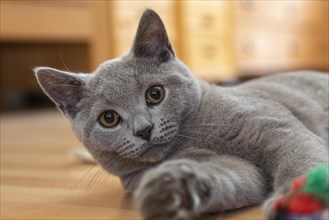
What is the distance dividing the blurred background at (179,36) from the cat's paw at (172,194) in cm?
181

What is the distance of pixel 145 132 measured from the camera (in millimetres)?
1057

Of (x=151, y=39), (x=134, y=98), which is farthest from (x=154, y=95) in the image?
(x=151, y=39)

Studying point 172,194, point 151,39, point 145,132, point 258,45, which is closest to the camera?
point 172,194

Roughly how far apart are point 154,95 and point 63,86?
0.24m

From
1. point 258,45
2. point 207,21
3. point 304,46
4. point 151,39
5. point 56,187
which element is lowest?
point 304,46

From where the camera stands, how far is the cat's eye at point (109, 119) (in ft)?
3.67

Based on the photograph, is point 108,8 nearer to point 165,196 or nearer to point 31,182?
point 31,182

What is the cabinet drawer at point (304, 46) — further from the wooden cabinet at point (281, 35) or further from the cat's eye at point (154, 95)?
the cat's eye at point (154, 95)

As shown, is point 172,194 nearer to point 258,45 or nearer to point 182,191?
point 182,191

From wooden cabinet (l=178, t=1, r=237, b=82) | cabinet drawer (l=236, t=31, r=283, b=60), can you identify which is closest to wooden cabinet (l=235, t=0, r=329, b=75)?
cabinet drawer (l=236, t=31, r=283, b=60)

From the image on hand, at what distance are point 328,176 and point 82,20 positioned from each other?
2863mm

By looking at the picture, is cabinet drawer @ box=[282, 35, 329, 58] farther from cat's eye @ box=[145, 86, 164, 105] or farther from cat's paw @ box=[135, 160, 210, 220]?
cat's paw @ box=[135, 160, 210, 220]

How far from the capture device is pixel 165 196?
0.77m

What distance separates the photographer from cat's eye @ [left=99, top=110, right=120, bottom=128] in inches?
44.1
